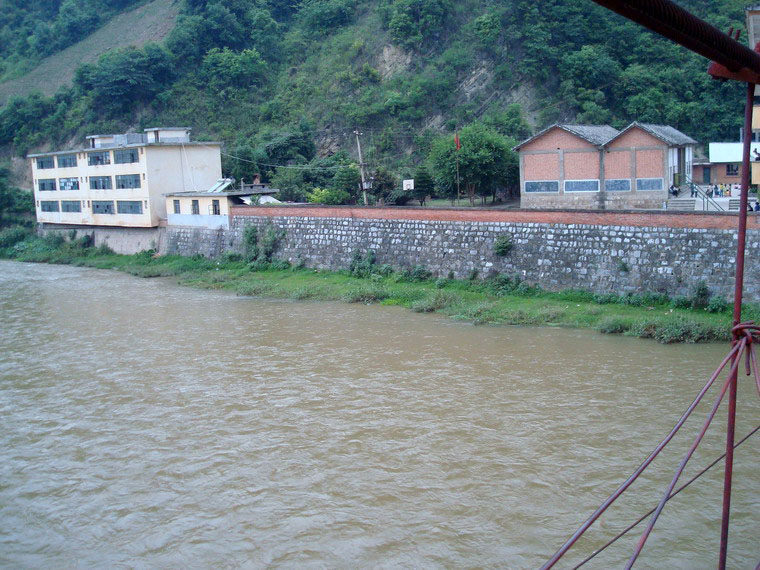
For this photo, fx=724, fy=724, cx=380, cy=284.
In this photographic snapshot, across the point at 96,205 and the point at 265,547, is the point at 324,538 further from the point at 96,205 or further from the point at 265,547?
the point at 96,205

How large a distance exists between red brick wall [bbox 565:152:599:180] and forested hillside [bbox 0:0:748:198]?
13.8 feet

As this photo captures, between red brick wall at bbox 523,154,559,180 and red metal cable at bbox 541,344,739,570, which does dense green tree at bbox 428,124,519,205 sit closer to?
red brick wall at bbox 523,154,559,180

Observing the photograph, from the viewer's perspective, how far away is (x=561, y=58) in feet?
132

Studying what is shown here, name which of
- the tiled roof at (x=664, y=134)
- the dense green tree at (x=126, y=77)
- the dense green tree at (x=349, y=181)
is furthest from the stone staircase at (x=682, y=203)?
the dense green tree at (x=126, y=77)

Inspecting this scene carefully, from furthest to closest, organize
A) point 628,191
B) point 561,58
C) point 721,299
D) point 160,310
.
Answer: point 561,58 → point 628,191 → point 160,310 → point 721,299

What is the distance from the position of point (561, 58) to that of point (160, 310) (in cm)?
2834

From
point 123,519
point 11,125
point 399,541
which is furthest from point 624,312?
point 11,125

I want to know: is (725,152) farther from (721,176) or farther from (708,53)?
(708,53)

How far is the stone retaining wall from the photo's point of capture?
1767 cm

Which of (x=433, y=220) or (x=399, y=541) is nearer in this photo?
(x=399, y=541)

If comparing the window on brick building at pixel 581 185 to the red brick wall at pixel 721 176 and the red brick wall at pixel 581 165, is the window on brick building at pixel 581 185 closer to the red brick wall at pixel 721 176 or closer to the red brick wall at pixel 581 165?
the red brick wall at pixel 581 165

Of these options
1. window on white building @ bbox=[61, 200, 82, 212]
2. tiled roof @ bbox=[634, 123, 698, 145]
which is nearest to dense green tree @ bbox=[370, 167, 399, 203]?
tiled roof @ bbox=[634, 123, 698, 145]

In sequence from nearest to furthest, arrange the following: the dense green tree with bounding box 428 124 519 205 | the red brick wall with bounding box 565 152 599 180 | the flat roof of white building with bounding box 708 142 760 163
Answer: the red brick wall with bounding box 565 152 599 180 → the dense green tree with bounding box 428 124 519 205 → the flat roof of white building with bounding box 708 142 760 163

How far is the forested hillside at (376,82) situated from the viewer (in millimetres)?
37875
